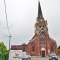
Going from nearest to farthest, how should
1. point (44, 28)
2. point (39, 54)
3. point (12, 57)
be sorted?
1. point (12, 57)
2. point (39, 54)
3. point (44, 28)

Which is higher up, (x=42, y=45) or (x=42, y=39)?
(x=42, y=39)

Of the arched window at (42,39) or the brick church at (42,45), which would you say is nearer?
the brick church at (42,45)

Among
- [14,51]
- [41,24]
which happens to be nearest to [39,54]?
[41,24]

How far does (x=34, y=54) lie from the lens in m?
85.9

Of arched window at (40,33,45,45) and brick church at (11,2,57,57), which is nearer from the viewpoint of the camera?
brick church at (11,2,57,57)

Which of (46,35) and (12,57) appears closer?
(12,57)

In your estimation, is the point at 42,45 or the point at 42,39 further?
the point at 42,39

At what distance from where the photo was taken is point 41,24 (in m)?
93.8

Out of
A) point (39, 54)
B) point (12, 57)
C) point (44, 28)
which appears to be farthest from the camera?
point (44, 28)

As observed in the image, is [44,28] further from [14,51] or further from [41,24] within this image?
[14,51]

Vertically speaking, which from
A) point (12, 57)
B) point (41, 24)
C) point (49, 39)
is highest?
point (41, 24)

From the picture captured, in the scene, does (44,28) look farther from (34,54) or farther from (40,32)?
(34,54)

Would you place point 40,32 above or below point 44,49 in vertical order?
above

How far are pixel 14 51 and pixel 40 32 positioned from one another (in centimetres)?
5256
